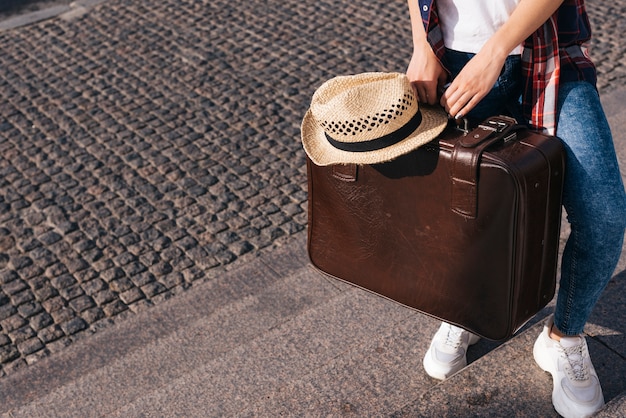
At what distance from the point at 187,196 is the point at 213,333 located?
48.7 inches

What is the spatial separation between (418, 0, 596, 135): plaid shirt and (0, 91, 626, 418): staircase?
32.0 inches

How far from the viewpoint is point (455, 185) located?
2236mm

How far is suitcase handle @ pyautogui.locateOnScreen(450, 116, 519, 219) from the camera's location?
218 centimetres

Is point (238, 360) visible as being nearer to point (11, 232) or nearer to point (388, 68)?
point (11, 232)

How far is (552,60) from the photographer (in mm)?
2252

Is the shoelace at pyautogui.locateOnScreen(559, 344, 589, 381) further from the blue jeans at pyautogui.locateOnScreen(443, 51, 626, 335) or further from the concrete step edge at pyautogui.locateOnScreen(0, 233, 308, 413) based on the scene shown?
the concrete step edge at pyautogui.locateOnScreen(0, 233, 308, 413)

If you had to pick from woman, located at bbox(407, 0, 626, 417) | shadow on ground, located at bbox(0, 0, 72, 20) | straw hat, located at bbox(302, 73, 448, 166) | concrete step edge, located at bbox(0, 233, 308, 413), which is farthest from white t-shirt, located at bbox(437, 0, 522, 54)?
shadow on ground, located at bbox(0, 0, 72, 20)

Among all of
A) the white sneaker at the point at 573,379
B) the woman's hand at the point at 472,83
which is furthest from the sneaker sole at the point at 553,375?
the woman's hand at the point at 472,83

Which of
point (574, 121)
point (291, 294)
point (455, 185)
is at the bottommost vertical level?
point (291, 294)

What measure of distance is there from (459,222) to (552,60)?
1.59ft

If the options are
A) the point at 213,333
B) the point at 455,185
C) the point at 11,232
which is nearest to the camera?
the point at 455,185

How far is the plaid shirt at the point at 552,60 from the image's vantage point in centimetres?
225

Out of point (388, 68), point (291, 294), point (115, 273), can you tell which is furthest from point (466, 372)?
point (388, 68)

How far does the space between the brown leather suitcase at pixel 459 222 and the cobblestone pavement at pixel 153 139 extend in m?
1.59
